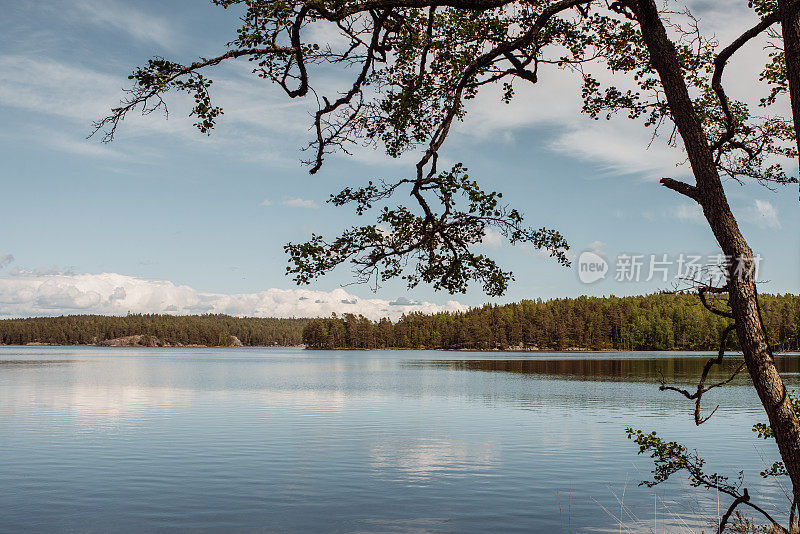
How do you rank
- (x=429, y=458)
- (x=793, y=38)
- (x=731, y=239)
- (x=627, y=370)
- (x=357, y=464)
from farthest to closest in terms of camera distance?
(x=627, y=370)
(x=429, y=458)
(x=357, y=464)
(x=731, y=239)
(x=793, y=38)

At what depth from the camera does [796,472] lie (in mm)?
7883

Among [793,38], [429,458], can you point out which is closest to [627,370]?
[429,458]

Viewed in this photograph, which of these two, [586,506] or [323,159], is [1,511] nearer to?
[323,159]

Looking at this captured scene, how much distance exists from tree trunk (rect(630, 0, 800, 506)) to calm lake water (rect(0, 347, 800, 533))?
7552 millimetres

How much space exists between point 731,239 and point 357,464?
16.6 metres

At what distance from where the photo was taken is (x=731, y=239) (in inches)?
319

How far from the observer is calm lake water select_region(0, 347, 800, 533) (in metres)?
15.6

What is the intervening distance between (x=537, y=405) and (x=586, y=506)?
957 inches

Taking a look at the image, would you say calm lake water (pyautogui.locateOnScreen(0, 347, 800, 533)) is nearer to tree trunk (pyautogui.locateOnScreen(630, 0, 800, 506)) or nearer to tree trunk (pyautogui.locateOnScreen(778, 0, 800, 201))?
tree trunk (pyautogui.locateOnScreen(630, 0, 800, 506))

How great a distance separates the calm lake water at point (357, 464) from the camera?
15.6m

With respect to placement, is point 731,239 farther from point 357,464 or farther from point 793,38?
point 357,464

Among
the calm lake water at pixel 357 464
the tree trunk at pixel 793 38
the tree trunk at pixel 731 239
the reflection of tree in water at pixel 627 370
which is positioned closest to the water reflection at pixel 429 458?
the calm lake water at pixel 357 464

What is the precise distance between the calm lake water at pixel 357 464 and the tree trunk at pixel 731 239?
7552mm

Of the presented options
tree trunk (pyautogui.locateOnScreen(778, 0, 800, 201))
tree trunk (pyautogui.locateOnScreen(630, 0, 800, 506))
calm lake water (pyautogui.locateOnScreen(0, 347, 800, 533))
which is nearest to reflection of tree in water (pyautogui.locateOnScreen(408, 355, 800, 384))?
calm lake water (pyautogui.locateOnScreen(0, 347, 800, 533))
